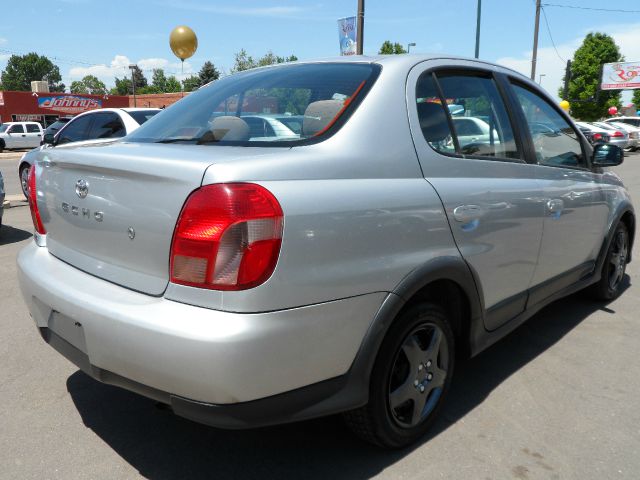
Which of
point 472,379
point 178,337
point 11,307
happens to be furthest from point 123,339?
point 11,307

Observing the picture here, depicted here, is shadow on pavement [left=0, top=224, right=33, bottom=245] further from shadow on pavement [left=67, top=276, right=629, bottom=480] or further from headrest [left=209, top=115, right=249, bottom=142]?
headrest [left=209, top=115, right=249, bottom=142]

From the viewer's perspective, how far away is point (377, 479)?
7.70 ft

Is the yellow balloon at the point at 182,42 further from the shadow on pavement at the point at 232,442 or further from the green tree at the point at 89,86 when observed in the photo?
the green tree at the point at 89,86

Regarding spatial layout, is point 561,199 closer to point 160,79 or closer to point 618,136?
point 618,136

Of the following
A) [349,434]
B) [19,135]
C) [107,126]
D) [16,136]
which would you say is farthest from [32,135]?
[349,434]

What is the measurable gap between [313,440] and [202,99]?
184 centimetres

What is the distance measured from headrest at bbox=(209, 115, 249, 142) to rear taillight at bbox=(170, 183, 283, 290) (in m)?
0.57

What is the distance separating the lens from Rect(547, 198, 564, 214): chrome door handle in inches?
128

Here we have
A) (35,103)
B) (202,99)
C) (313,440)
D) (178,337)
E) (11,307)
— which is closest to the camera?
(178,337)

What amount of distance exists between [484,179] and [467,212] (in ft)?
0.93

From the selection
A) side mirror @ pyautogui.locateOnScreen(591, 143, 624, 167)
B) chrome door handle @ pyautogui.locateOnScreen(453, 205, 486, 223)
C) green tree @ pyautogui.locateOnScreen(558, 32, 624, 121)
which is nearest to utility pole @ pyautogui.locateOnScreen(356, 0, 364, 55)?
side mirror @ pyautogui.locateOnScreen(591, 143, 624, 167)

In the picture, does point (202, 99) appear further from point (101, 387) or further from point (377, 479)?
point (377, 479)

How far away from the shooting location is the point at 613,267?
4.60m

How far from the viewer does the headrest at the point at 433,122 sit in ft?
8.37
